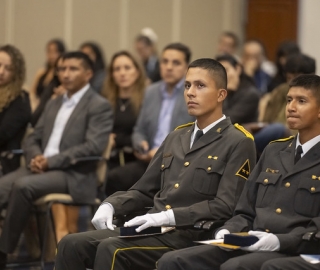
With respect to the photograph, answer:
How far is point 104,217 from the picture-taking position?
3.79 m

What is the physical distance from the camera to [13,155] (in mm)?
5816

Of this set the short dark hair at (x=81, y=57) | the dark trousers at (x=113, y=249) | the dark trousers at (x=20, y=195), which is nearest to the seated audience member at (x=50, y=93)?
the short dark hair at (x=81, y=57)

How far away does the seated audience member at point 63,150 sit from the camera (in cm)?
522

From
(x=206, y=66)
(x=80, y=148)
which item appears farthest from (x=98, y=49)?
(x=206, y=66)

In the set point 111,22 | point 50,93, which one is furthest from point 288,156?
point 111,22

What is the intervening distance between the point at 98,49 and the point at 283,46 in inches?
86.4

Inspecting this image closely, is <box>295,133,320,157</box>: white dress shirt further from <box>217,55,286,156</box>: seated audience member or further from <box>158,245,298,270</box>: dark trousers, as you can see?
<box>217,55,286,156</box>: seated audience member

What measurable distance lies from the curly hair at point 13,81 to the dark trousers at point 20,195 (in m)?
0.70

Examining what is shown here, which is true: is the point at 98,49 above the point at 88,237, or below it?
above

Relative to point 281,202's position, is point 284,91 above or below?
above

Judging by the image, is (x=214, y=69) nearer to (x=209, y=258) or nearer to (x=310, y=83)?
(x=310, y=83)

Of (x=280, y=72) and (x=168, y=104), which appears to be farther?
(x=280, y=72)

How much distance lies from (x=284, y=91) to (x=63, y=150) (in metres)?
1.62

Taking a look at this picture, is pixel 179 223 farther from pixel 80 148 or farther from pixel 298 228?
pixel 80 148
